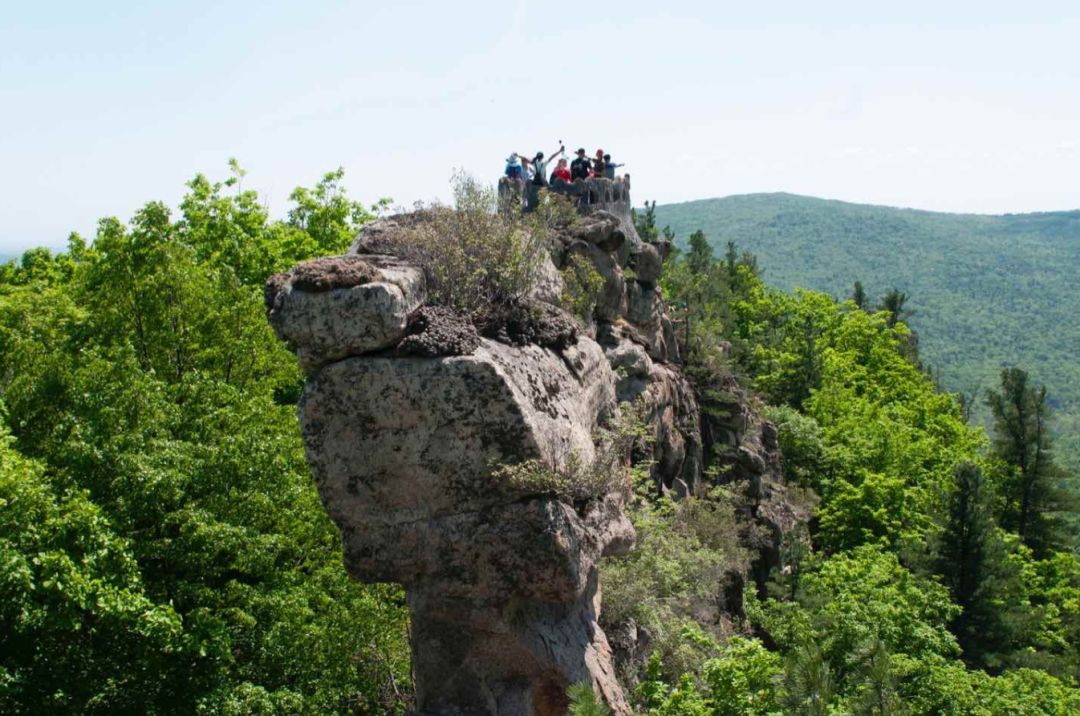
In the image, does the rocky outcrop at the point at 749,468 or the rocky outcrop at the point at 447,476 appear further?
the rocky outcrop at the point at 749,468

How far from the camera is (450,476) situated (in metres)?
11.5

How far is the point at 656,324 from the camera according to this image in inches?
1061

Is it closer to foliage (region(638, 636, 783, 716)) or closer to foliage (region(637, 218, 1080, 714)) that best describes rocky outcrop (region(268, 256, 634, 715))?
foliage (region(638, 636, 783, 716))

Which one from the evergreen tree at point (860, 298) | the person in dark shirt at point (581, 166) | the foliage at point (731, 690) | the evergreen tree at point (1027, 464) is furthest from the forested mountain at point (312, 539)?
the evergreen tree at point (860, 298)

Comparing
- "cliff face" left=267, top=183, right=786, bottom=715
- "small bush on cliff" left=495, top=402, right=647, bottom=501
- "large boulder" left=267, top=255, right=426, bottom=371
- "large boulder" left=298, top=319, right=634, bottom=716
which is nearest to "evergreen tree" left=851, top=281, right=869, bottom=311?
"small bush on cliff" left=495, top=402, right=647, bottom=501

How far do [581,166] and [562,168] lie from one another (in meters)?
0.50

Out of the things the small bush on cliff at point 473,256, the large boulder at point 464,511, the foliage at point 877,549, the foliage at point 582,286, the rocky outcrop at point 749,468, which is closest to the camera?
the large boulder at point 464,511

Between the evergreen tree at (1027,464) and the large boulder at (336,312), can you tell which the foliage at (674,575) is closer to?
the large boulder at (336,312)

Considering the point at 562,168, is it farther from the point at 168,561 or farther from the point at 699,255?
the point at 699,255

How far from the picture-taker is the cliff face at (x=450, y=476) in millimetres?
11336

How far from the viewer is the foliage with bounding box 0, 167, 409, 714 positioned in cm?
1355

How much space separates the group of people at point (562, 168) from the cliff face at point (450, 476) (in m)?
11.7

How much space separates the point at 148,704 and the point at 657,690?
7055 mm

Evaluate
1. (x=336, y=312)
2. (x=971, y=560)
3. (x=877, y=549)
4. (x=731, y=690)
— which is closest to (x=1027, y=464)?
(x=877, y=549)
